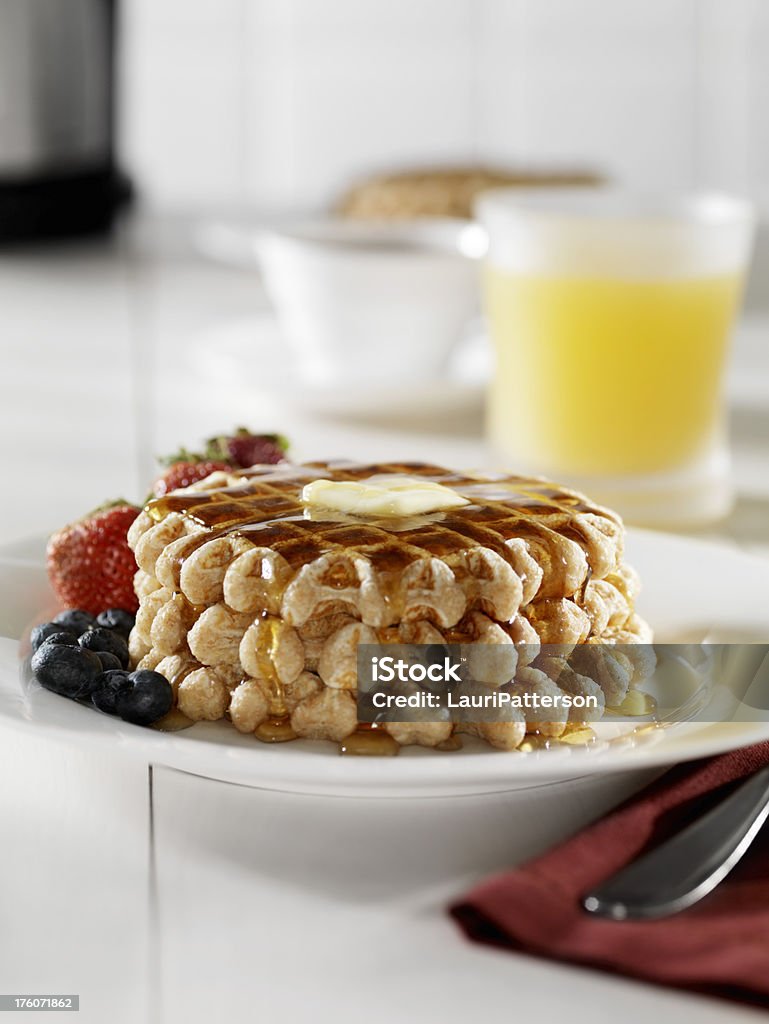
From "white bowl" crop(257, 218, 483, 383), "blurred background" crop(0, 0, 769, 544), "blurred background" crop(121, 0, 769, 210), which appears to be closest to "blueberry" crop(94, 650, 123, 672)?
"blurred background" crop(0, 0, 769, 544)

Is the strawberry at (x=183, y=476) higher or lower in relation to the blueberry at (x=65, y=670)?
higher

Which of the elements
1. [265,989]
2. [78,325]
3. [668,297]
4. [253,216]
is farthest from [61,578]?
[253,216]

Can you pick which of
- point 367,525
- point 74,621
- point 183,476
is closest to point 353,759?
point 367,525

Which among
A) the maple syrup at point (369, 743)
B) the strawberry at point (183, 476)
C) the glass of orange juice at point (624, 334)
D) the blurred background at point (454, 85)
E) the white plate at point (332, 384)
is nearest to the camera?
the maple syrup at point (369, 743)

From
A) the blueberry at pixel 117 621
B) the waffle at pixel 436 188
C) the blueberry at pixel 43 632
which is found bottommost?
the blueberry at pixel 117 621

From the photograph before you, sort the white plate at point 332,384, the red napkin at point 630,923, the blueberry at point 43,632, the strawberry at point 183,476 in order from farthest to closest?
the white plate at point 332,384, the strawberry at point 183,476, the blueberry at point 43,632, the red napkin at point 630,923

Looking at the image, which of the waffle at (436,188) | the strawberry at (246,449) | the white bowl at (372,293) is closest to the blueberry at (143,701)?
the strawberry at (246,449)

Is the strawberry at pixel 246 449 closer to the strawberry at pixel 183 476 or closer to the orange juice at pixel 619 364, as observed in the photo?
the strawberry at pixel 183 476
